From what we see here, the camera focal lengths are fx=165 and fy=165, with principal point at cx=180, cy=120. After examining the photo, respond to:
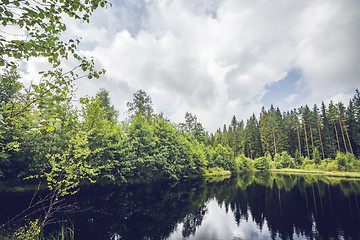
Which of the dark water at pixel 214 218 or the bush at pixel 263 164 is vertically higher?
the bush at pixel 263 164

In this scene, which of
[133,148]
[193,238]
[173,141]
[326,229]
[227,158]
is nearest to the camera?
[193,238]

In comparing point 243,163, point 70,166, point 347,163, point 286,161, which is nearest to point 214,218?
point 70,166

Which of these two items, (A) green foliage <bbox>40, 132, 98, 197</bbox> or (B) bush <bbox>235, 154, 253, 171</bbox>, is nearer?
(A) green foliage <bbox>40, 132, 98, 197</bbox>

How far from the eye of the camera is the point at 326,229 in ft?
36.2

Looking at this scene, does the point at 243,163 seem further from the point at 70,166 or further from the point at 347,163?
the point at 70,166

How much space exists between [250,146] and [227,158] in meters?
32.7

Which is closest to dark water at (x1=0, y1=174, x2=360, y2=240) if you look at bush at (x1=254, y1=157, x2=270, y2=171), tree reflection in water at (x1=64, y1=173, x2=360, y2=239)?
tree reflection in water at (x1=64, y1=173, x2=360, y2=239)

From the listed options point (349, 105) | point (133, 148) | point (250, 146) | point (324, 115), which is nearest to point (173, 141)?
point (133, 148)

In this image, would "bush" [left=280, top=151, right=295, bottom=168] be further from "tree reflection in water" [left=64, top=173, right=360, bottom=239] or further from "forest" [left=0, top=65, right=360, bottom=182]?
"tree reflection in water" [left=64, top=173, right=360, bottom=239]

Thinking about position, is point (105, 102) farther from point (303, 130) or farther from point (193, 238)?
point (303, 130)

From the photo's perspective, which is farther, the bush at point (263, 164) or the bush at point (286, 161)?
the bush at point (263, 164)

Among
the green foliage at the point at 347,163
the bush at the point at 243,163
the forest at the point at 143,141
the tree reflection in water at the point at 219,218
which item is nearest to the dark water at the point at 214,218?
the tree reflection in water at the point at 219,218

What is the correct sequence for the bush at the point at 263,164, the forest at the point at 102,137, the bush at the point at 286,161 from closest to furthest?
the forest at the point at 102,137 → the bush at the point at 286,161 → the bush at the point at 263,164

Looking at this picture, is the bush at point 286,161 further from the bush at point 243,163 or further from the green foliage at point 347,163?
the green foliage at point 347,163
